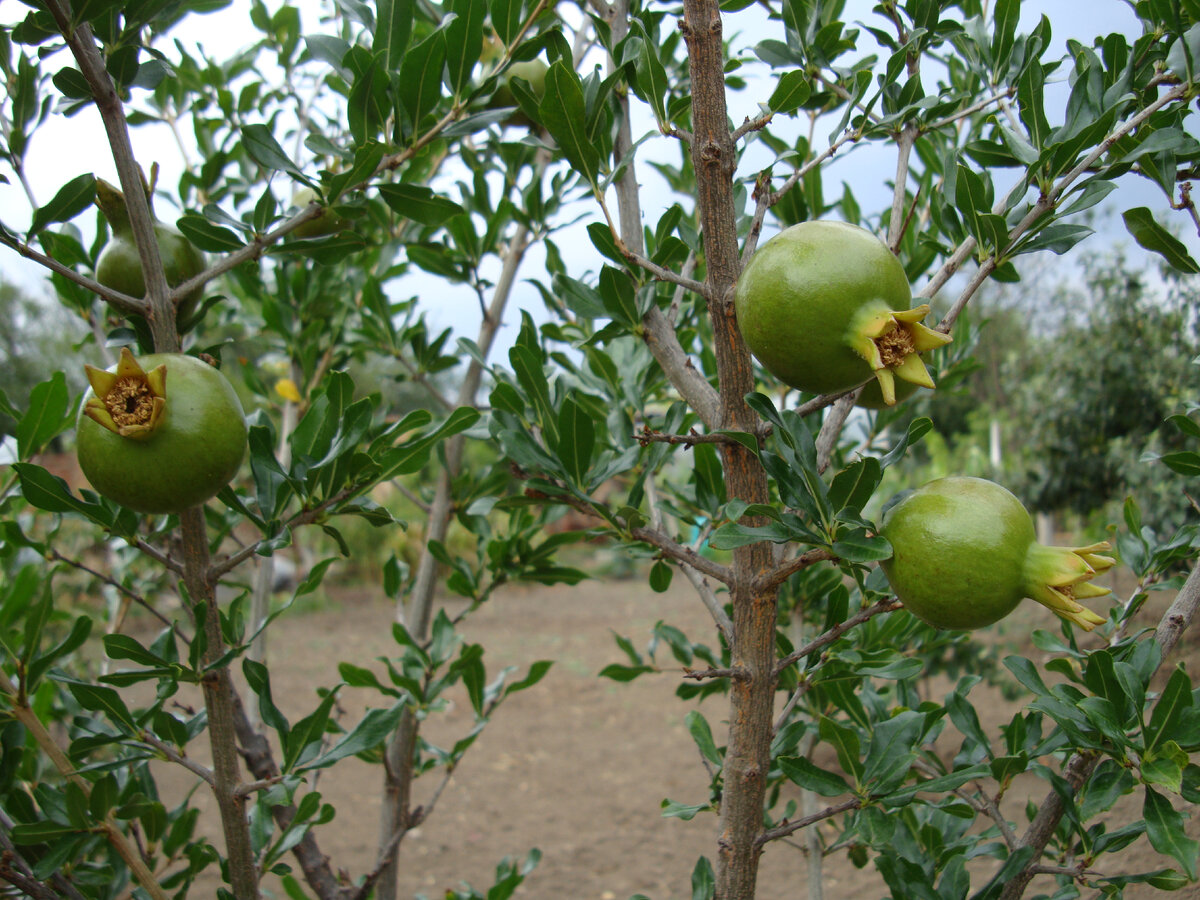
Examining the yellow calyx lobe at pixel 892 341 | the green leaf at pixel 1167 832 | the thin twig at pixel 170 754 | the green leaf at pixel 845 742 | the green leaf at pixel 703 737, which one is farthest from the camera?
the green leaf at pixel 703 737

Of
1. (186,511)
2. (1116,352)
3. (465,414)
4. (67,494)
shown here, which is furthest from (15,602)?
(1116,352)

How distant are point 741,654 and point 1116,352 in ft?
17.9

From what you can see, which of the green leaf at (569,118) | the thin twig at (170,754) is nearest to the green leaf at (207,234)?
the green leaf at (569,118)

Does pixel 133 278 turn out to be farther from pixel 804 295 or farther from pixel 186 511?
pixel 804 295

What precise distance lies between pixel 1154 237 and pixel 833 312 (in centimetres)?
55

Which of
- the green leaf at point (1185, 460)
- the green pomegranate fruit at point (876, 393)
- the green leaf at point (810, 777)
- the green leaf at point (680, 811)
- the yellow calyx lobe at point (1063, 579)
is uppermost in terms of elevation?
the green pomegranate fruit at point (876, 393)

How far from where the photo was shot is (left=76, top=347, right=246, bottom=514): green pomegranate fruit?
0.87 m

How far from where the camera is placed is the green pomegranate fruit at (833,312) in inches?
30.7

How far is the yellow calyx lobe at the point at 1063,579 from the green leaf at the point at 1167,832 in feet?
0.97

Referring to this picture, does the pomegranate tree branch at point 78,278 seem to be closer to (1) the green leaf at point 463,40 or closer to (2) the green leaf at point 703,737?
(1) the green leaf at point 463,40

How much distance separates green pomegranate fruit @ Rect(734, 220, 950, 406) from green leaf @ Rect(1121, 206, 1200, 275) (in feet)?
1.39

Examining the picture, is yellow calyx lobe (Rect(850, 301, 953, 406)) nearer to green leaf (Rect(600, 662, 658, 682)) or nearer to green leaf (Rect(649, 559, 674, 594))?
green leaf (Rect(649, 559, 674, 594))

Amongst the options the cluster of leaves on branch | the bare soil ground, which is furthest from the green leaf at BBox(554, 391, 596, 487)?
the bare soil ground

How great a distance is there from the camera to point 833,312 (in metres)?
0.78
